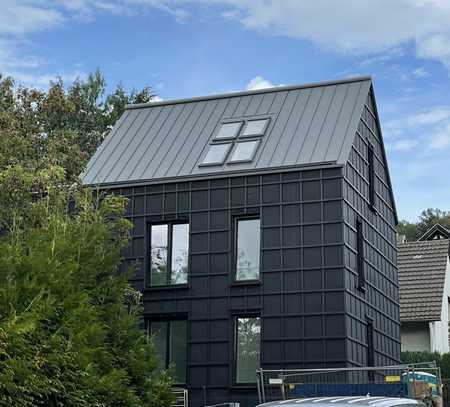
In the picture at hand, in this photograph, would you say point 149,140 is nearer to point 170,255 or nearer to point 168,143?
point 168,143

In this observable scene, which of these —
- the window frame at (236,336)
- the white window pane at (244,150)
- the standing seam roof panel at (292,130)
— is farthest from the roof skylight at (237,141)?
the window frame at (236,336)

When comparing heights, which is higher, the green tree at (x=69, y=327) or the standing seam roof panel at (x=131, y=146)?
the standing seam roof panel at (x=131, y=146)

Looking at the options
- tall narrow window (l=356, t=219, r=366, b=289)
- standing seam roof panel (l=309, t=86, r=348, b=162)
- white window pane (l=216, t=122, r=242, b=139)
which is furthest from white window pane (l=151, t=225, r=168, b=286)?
tall narrow window (l=356, t=219, r=366, b=289)

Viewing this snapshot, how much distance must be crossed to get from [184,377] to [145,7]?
9.44m

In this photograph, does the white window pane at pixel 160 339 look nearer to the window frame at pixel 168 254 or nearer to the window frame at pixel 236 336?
the window frame at pixel 168 254

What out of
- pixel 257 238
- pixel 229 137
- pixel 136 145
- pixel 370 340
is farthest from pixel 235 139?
pixel 370 340

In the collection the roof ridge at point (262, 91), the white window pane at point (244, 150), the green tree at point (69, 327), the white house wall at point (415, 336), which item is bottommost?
the green tree at point (69, 327)

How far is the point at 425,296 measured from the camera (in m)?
37.7

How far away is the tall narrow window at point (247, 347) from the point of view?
22.0 metres

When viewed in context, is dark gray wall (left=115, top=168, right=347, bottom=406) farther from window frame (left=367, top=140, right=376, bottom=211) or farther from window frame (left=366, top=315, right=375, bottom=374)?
window frame (left=367, top=140, right=376, bottom=211)

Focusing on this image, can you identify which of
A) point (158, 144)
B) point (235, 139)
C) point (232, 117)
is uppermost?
point (232, 117)

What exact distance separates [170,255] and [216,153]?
2.98 meters

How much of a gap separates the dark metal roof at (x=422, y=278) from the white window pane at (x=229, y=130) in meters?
14.9

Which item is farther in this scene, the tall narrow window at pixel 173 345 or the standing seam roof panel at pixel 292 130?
the standing seam roof panel at pixel 292 130
